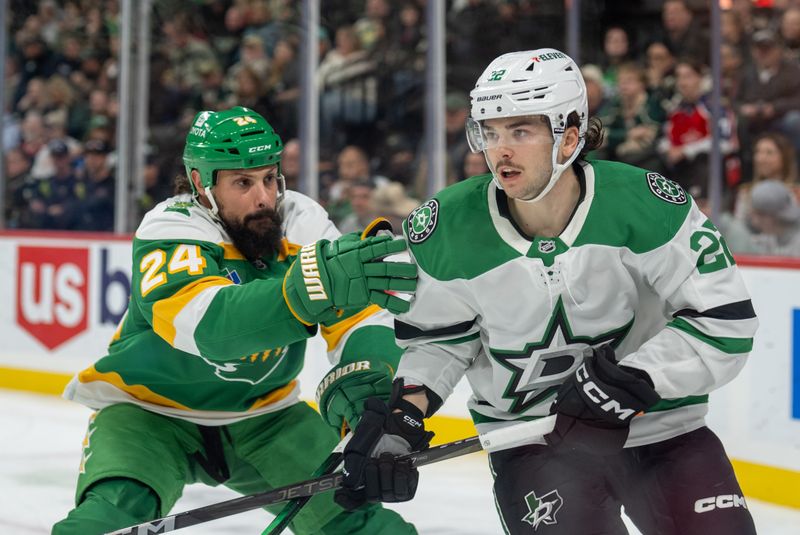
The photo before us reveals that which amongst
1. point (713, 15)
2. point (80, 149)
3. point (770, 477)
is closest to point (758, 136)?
point (713, 15)

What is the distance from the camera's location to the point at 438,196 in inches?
81.6

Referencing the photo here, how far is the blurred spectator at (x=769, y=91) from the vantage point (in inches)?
171

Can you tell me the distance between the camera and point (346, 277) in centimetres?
212

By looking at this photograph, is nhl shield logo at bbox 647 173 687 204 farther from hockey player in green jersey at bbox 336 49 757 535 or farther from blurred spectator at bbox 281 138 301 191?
blurred spectator at bbox 281 138 301 191

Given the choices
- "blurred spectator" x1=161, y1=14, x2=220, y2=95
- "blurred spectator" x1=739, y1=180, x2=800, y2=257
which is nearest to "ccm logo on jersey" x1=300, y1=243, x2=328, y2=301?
"blurred spectator" x1=739, y1=180, x2=800, y2=257

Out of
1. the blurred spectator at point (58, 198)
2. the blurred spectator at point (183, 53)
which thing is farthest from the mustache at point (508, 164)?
the blurred spectator at point (58, 198)

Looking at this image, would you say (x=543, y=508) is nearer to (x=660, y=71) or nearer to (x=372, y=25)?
(x=660, y=71)

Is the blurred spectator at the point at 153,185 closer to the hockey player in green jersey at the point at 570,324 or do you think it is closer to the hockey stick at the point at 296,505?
the hockey stick at the point at 296,505

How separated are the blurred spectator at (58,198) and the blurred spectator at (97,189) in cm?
5

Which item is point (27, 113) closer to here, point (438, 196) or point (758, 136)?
point (758, 136)

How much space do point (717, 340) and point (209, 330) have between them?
35.2 inches

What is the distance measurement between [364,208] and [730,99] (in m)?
1.55

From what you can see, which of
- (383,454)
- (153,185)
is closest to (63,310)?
(153,185)

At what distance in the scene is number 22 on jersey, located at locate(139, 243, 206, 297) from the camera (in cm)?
233
